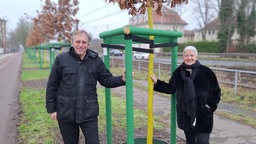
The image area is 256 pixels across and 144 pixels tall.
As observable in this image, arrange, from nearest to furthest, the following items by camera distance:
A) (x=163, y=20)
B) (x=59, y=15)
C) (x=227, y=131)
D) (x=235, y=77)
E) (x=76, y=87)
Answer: (x=76, y=87), (x=227, y=131), (x=235, y=77), (x=59, y=15), (x=163, y=20)

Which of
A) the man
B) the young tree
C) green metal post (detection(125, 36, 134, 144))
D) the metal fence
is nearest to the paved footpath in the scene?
green metal post (detection(125, 36, 134, 144))

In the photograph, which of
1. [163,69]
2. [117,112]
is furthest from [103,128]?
[163,69]

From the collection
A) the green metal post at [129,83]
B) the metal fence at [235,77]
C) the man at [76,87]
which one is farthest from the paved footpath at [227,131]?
the metal fence at [235,77]

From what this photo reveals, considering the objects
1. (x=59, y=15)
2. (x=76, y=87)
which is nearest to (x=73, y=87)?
(x=76, y=87)

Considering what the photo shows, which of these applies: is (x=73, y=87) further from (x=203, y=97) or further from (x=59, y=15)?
(x=59, y=15)

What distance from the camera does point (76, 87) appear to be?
3.31 metres

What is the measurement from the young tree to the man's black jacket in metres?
37.4

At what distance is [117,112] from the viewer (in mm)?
7262

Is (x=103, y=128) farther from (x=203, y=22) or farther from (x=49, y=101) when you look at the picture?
(x=203, y=22)

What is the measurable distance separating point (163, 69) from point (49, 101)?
1172 cm

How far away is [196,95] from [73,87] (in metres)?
1.50

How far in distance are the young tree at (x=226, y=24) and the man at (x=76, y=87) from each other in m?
37.4

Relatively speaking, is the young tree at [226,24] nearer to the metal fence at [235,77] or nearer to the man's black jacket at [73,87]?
the metal fence at [235,77]

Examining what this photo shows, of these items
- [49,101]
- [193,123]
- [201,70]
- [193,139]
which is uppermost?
[201,70]
